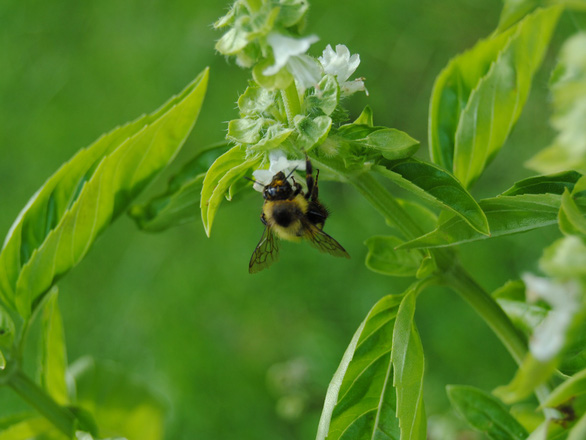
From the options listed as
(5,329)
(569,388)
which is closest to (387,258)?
(569,388)

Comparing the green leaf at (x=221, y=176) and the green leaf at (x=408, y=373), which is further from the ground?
the green leaf at (x=221, y=176)

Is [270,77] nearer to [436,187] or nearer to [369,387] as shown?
[436,187]

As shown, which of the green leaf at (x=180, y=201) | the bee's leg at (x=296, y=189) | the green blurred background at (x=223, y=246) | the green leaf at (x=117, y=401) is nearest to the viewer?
the green leaf at (x=180, y=201)

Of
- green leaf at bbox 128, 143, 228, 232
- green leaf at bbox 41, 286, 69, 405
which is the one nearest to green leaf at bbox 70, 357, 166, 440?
green leaf at bbox 41, 286, 69, 405

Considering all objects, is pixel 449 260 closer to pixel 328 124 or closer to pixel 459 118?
pixel 459 118

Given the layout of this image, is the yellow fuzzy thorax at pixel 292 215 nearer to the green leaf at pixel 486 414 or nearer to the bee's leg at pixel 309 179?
the bee's leg at pixel 309 179

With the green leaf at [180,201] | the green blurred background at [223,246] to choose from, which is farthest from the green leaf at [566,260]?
the green blurred background at [223,246]
